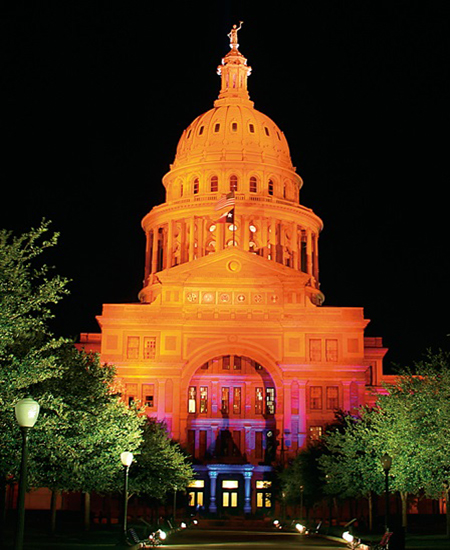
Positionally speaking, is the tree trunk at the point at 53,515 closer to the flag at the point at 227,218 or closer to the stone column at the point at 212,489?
the stone column at the point at 212,489

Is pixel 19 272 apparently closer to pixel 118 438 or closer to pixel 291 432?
pixel 118 438

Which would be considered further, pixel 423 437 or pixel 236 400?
pixel 236 400

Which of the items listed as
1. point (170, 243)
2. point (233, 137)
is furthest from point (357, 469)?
point (233, 137)

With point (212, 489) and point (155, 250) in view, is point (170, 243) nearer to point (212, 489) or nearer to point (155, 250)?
point (155, 250)

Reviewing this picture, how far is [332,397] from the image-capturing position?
296ft

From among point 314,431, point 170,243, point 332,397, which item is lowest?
point 314,431

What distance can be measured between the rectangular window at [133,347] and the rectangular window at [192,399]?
7700mm

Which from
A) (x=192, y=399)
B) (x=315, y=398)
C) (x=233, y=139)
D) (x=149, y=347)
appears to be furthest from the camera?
(x=233, y=139)

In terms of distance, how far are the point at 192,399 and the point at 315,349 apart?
580 inches

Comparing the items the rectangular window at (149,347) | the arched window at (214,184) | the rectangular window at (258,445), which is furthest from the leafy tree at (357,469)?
the arched window at (214,184)

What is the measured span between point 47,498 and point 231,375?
23.6 meters

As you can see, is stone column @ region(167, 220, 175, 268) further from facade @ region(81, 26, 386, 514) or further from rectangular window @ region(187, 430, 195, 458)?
rectangular window @ region(187, 430, 195, 458)

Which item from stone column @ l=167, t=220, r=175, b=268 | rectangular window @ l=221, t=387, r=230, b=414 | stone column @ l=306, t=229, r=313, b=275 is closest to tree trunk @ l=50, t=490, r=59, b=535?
rectangular window @ l=221, t=387, r=230, b=414

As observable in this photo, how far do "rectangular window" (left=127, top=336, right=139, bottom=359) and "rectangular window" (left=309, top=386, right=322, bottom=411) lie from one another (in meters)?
19.0
